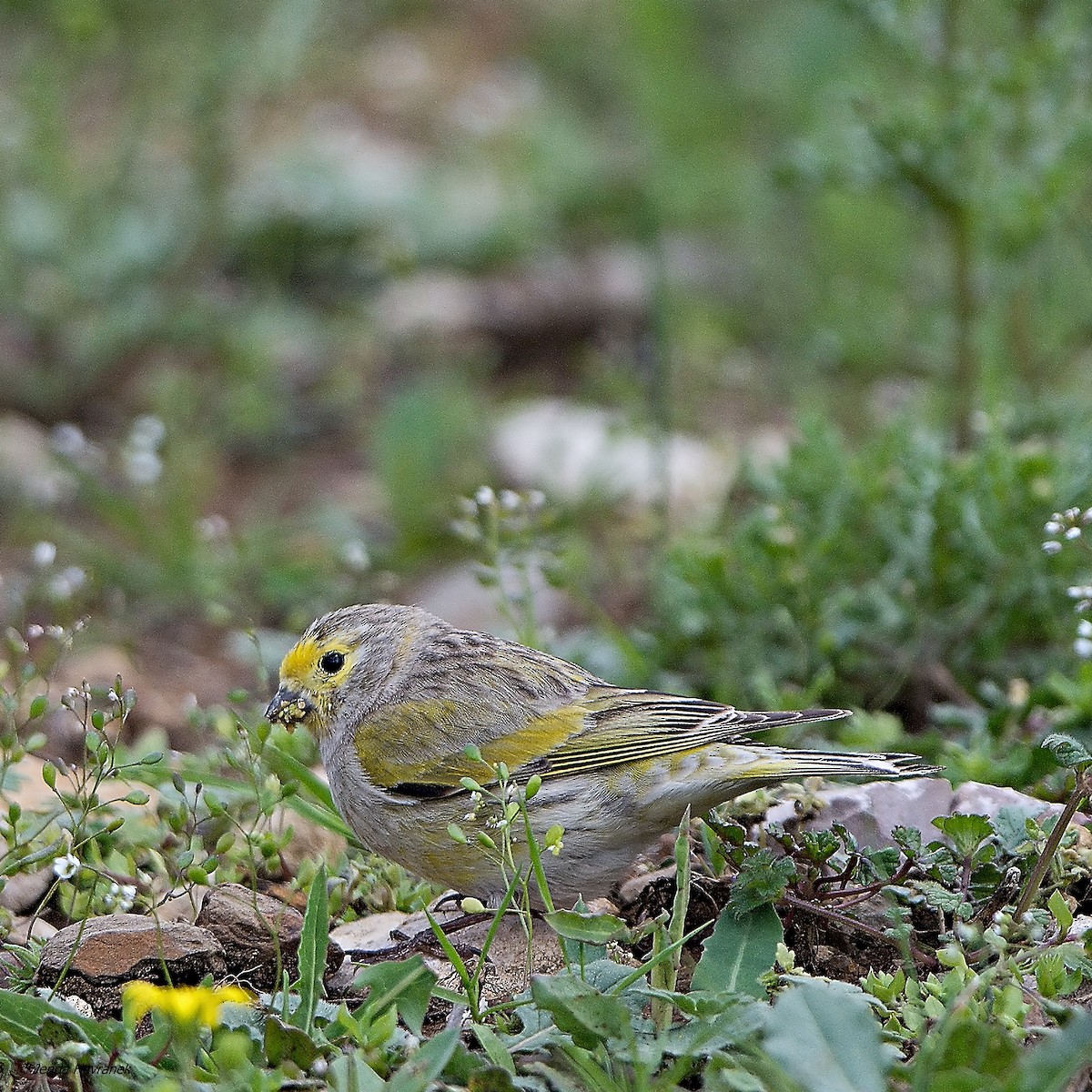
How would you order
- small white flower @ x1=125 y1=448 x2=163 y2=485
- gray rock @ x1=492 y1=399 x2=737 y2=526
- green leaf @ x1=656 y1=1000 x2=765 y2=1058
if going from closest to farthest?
green leaf @ x1=656 y1=1000 x2=765 y2=1058
small white flower @ x1=125 y1=448 x2=163 y2=485
gray rock @ x1=492 y1=399 x2=737 y2=526

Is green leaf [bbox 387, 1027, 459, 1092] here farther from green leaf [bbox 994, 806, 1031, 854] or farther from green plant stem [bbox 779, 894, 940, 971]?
green leaf [bbox 994, 806, 1031, 854]

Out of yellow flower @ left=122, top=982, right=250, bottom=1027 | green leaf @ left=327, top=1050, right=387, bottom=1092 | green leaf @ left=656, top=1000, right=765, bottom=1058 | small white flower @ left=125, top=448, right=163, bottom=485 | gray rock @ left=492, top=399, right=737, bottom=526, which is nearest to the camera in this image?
yellow flower @ left=122, top=982, right=250, bottom=1027

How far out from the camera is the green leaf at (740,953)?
296 cm

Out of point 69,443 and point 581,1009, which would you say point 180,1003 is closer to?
point 581,1009

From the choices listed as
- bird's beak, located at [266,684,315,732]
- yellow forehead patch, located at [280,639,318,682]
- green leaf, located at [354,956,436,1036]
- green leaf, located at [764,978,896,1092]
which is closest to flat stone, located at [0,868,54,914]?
bird's beak, located at [266,684,315,732]

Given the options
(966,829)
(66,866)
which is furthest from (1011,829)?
(66,866)

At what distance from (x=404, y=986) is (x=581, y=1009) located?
0.36m

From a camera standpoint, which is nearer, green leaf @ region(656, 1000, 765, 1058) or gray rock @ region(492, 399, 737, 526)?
green leaf @ region(656, 1000, 765, 1058)

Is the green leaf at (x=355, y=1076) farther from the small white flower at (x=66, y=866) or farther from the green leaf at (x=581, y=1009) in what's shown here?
the small white flower at (x=66, y=866)

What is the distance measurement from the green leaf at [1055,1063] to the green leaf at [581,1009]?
0.67m

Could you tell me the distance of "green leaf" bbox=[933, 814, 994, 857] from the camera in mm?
3109

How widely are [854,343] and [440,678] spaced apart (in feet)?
12.5

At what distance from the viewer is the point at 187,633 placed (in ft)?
21.0

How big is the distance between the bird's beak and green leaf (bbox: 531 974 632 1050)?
1.55 metres
